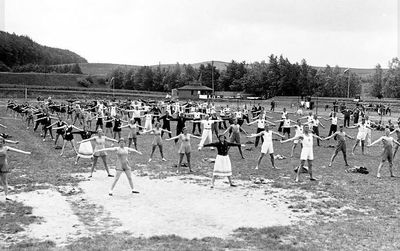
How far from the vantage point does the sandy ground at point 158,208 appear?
11250 millimetres

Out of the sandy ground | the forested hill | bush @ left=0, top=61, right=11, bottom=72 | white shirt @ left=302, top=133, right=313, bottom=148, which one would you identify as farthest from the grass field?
the forested hill

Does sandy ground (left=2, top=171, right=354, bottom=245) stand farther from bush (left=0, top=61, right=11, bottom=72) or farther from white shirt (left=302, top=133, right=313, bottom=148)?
bush (left=0, top=61, right=11, bottom=72)

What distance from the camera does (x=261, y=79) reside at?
94875mm

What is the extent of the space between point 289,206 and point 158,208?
3951 millimetres

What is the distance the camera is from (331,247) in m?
10.2

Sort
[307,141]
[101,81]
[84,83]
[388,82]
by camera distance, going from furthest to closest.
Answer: [101,81] → [84,83] → [388,82] → [307,141]

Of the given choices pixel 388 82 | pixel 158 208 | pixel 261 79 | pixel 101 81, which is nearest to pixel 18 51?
pixel 101 81

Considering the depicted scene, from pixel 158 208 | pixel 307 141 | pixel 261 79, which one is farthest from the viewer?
pixel 261 79

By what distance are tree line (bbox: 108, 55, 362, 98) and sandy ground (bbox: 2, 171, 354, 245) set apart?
64812 millimetres

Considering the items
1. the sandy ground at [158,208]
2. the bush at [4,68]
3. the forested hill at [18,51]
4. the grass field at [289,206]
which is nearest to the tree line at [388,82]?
the grass field at [289,206]

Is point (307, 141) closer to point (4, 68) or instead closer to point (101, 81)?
point (101, 81)

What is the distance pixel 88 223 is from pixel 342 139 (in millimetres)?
13341

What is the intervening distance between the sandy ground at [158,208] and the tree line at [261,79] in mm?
64812

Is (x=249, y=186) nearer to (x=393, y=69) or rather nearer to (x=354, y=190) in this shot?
(x=354, y=190)
